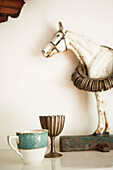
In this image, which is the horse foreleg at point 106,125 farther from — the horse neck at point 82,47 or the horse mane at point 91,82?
the horse neck at point 82,47

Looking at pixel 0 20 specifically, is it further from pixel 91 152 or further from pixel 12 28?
pixel 91 152

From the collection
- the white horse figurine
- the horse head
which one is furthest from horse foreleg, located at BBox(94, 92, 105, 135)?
the horse head

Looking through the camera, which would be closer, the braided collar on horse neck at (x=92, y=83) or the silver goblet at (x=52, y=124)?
the silver goblet at (x=52, y=124)

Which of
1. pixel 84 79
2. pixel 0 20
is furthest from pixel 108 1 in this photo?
pixel 0 20

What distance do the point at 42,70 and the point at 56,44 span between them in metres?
0.15

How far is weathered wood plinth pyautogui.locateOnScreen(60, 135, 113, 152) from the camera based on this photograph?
3.26 ft

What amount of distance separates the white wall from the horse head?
0.23 ft

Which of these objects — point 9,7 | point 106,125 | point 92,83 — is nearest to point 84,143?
point 106,125

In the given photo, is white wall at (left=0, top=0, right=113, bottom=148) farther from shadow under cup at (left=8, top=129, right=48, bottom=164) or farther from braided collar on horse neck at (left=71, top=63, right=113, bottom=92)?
shadow under cup at (left=8, top=129, right=48, bottom=164)

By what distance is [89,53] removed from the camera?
3.72 ft

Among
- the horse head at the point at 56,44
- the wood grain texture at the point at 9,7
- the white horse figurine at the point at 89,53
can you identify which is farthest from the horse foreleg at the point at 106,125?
the wood grain texture at the point at 9,7

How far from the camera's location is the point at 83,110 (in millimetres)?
1158

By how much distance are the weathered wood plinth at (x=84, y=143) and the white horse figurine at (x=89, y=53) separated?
9 cm

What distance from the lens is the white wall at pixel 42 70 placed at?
45.1 inches
